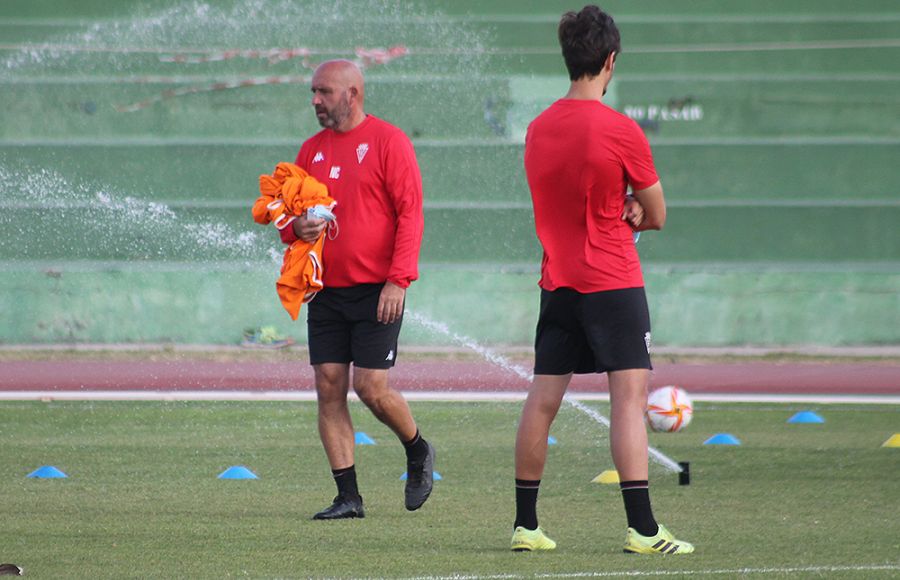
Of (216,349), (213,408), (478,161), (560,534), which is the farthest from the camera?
(478,161)

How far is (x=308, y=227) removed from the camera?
7.11 meters

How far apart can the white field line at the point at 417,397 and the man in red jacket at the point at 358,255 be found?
6.05 meters

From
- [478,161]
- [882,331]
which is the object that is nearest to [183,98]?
[478,161]

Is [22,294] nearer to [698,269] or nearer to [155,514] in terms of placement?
[698,269]

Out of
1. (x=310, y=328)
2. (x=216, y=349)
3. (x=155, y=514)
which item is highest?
(x=310, y=328)

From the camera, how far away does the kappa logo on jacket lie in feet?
24.0

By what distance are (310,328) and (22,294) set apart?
40.8 feet

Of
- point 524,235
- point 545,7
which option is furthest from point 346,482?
point 545,7

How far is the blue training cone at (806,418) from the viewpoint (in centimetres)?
1180

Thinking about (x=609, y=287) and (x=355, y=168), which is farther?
(x=355, y=168)

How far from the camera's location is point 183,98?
23.8 meters

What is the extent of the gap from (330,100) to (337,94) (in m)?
0.04

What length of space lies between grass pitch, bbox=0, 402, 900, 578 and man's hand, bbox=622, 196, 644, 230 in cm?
119

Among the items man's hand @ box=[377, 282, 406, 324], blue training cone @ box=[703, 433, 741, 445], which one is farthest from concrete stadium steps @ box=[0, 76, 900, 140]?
man's hand @ box=[377, 282, 406, 324]
